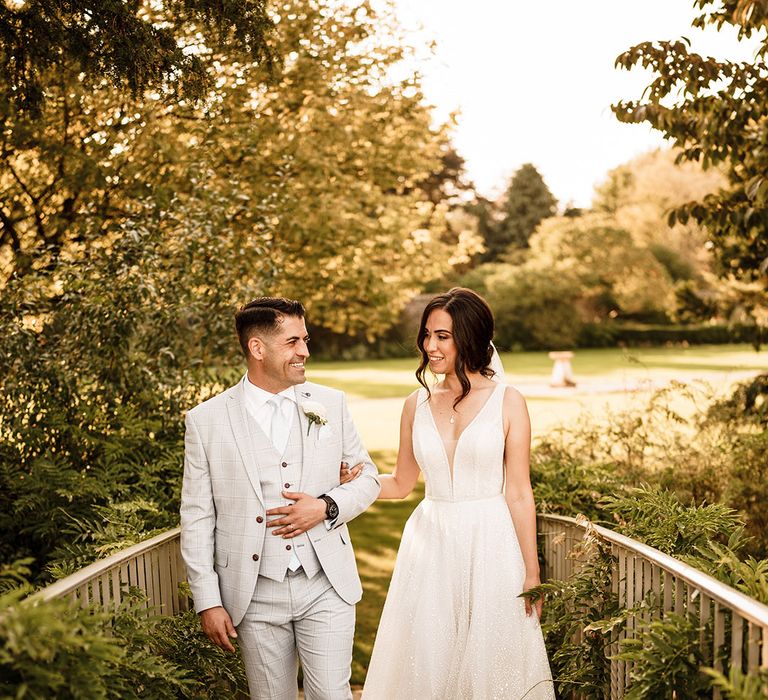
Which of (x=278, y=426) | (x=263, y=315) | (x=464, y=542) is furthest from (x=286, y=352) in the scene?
(x=464, y=542)

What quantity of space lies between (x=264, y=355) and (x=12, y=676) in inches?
62.2

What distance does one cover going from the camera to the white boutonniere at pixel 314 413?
12.1 feet

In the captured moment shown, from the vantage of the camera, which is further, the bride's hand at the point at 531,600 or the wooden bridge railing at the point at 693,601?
the bride's hand at the point at 531,600

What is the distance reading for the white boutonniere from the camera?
3.68m

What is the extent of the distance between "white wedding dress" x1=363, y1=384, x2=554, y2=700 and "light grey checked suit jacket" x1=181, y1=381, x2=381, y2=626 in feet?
2.59

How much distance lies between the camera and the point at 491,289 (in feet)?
161

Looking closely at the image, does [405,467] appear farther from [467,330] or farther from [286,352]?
[286,352]

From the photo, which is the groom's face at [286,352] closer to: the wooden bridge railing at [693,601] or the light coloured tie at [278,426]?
the light coloured tie at [278,426]

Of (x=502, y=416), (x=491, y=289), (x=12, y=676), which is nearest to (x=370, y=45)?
(x=502, y=416)

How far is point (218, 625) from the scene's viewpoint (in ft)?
11.4

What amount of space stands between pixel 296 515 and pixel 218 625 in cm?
49

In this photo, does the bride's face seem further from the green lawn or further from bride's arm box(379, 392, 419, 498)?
the green lawn

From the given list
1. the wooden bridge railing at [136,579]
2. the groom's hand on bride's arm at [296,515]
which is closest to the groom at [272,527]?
the groom's hand on bride's arm at [296,515]

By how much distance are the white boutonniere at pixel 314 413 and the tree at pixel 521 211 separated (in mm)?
60825
